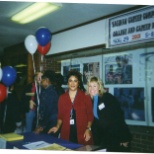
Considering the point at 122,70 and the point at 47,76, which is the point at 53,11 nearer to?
the point at 47,76

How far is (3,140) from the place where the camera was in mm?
1976

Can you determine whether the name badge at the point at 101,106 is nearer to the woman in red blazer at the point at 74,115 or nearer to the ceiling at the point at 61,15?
the woman in red blazer at the point at 74,115

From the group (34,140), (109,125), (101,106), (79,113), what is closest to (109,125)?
(109,125)

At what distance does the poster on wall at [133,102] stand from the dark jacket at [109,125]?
134cm

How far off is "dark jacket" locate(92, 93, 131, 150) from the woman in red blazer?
108mm

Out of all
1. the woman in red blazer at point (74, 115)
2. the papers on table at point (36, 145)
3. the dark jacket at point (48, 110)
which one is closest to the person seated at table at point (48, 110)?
the dark jacket at point (48, 110)

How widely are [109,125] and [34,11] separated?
2.45m

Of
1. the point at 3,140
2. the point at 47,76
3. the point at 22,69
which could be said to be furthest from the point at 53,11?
the point at 22,69

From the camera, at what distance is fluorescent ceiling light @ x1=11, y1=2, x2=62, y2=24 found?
11.3 ft

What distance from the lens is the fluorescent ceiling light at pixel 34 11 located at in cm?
345

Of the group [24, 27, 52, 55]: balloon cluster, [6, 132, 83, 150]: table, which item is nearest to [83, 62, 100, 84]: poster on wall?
[24, 27, 52, 55]: balloon cluster

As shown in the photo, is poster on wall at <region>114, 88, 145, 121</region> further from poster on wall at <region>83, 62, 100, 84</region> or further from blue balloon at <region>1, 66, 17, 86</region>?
blue balloon at <region>1, 66, 17, 86</region>

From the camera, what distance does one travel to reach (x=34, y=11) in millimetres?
3771

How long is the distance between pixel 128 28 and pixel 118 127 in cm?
189
